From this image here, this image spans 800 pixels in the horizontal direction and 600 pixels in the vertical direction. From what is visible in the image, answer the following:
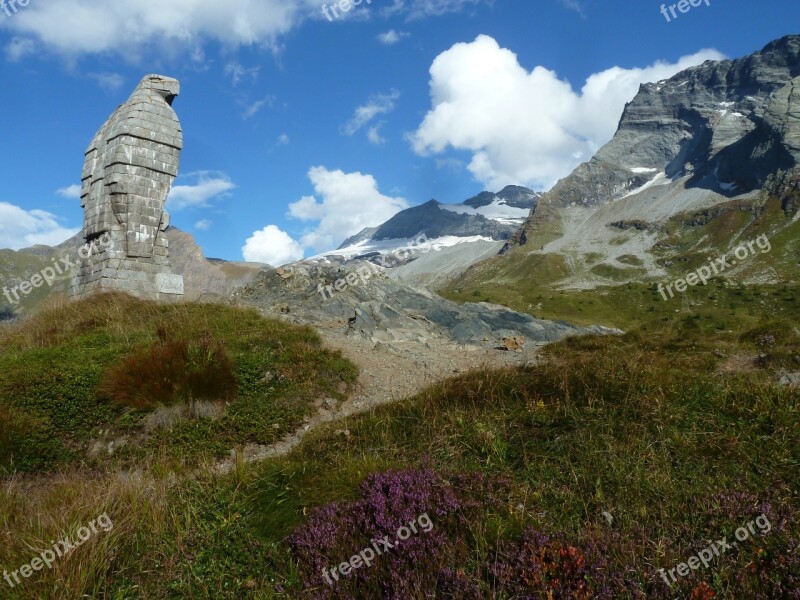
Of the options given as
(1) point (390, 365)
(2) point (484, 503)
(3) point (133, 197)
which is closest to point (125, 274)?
(3) point (133, 197)

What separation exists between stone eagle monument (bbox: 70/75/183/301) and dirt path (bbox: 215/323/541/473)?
6.57 metres

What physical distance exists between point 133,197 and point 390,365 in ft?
35.8

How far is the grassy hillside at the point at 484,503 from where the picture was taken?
3.37 meters

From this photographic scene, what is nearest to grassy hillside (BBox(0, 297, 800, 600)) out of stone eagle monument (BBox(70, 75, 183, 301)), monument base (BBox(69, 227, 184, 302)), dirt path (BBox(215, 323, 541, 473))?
dirt path (BBox(215, 323, 541, 473))

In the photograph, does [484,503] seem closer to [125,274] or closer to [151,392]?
[151,392]

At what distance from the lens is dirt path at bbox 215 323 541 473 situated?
9.28 m

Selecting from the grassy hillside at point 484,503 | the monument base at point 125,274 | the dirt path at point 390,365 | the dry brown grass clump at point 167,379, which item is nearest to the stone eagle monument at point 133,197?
the monument base at point 125,274

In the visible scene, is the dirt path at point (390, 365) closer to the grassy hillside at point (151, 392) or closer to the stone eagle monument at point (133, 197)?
the grassy hillside at point (151, 392)

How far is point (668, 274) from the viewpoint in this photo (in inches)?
6186

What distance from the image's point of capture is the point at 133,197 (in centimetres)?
1748

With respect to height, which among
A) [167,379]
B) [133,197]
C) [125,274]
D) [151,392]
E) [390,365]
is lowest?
[390,365]

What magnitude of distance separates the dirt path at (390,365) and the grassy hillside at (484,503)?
6.92ft

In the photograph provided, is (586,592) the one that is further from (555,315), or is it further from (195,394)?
(555,315)

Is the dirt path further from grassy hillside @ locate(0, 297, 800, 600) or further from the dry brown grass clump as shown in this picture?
grassy hillside @ locate(0, 297, 800, 600)
